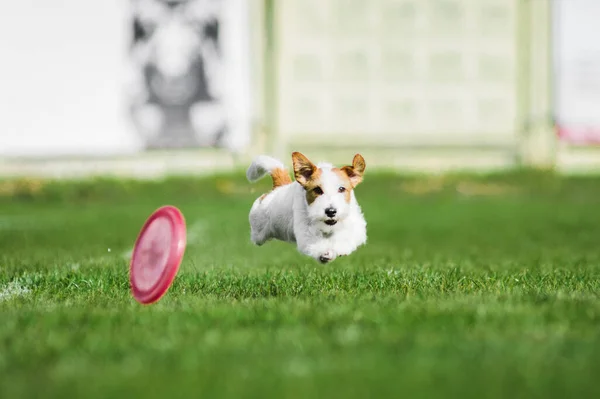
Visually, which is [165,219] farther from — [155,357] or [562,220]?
[562,220]

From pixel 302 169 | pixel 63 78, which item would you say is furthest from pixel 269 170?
pixel 63 78

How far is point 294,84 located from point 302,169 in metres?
13.4

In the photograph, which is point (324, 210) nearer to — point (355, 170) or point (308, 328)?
point (355, 170)

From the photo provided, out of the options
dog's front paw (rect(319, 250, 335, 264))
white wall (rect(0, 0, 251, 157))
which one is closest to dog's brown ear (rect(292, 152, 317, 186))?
dog's front paw (rect(319, 250, 335, 264))

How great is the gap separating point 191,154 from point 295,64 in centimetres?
266

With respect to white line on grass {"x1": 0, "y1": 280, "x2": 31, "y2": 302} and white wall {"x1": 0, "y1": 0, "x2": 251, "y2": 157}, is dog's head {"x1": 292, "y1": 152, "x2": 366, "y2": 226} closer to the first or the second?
white line on grass {"x1": 0, "y1": 280, "x2": 31, "y2": 302}

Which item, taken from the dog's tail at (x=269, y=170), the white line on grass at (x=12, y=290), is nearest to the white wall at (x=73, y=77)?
the white line on grass at (x=12, y=290)

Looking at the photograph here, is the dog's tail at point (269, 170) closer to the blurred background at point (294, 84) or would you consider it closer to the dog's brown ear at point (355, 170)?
the dog's brown ear at point (355, 170)

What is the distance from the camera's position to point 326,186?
386cm

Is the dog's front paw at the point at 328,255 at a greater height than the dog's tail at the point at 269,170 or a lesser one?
lesser

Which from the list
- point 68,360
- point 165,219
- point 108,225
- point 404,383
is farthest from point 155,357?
point 108,225

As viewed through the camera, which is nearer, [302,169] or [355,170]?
[302,169]

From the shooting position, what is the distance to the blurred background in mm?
17094

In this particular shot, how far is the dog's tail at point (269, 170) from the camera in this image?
4559mm
